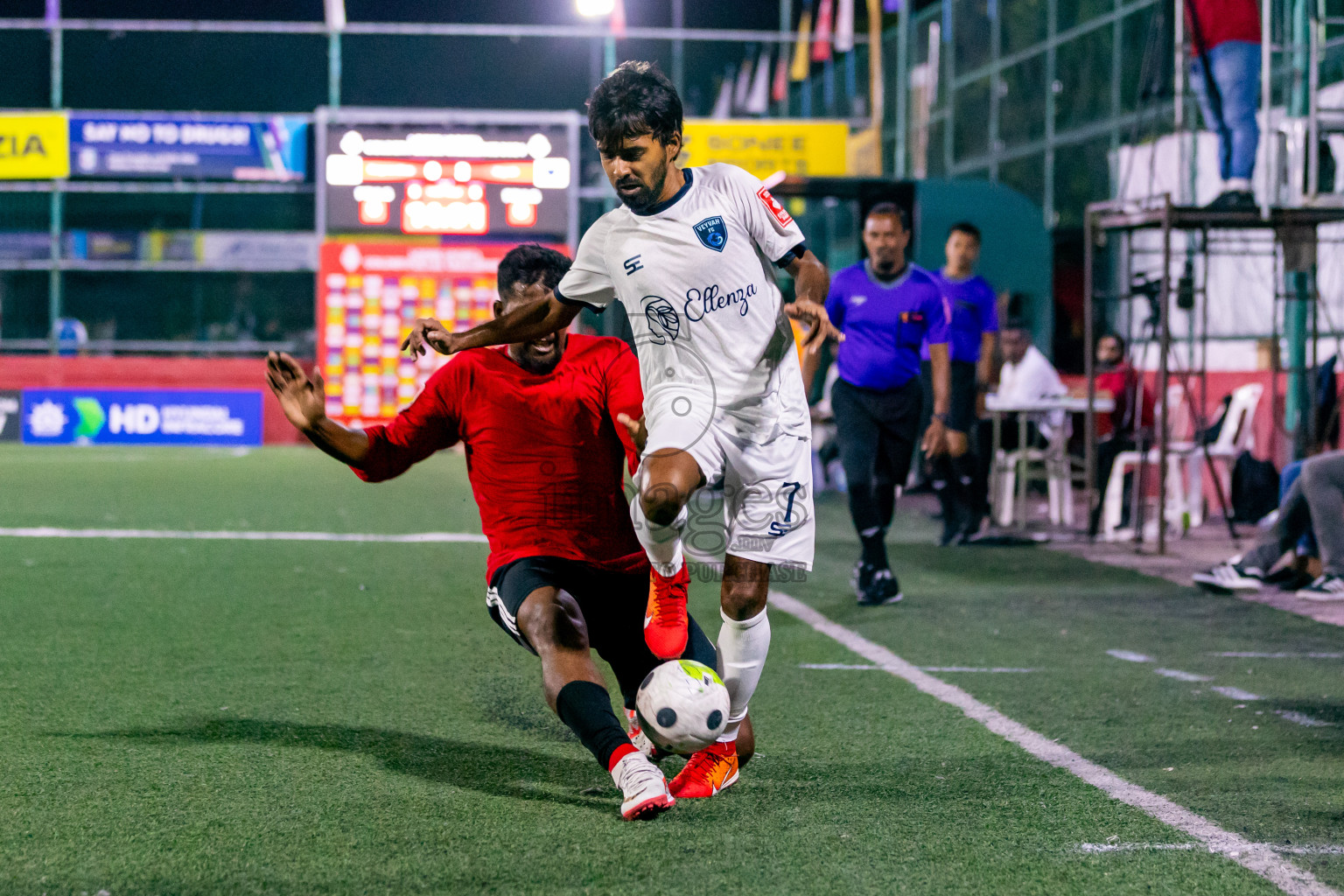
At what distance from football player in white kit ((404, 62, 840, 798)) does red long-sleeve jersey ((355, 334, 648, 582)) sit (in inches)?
7.8

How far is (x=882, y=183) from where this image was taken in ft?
48.0

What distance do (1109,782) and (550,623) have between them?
1.60 meters

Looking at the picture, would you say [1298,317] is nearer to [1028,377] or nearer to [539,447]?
[1028,377]

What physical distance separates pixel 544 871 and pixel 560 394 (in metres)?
1.38

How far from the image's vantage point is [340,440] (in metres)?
3.90

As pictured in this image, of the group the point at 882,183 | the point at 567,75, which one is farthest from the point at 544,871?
the point at 567,75

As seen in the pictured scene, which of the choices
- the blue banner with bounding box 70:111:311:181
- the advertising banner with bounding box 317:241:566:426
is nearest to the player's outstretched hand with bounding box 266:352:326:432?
the advertising banner with bounding box 317:241:566:426

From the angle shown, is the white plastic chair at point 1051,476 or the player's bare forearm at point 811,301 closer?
the player's bare forearm at point 811,301

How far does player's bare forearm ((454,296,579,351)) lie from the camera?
3896 mm

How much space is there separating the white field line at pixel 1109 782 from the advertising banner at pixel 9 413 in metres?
19.4

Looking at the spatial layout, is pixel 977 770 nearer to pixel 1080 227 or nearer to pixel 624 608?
pixel 624 608

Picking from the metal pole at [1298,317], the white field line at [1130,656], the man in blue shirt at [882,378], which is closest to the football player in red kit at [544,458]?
the white field line at [1130,656]

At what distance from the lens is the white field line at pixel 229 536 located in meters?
10.1

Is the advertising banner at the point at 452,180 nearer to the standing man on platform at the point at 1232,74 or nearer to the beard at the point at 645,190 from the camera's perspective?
the standing man on platform at the point at 1232,74
